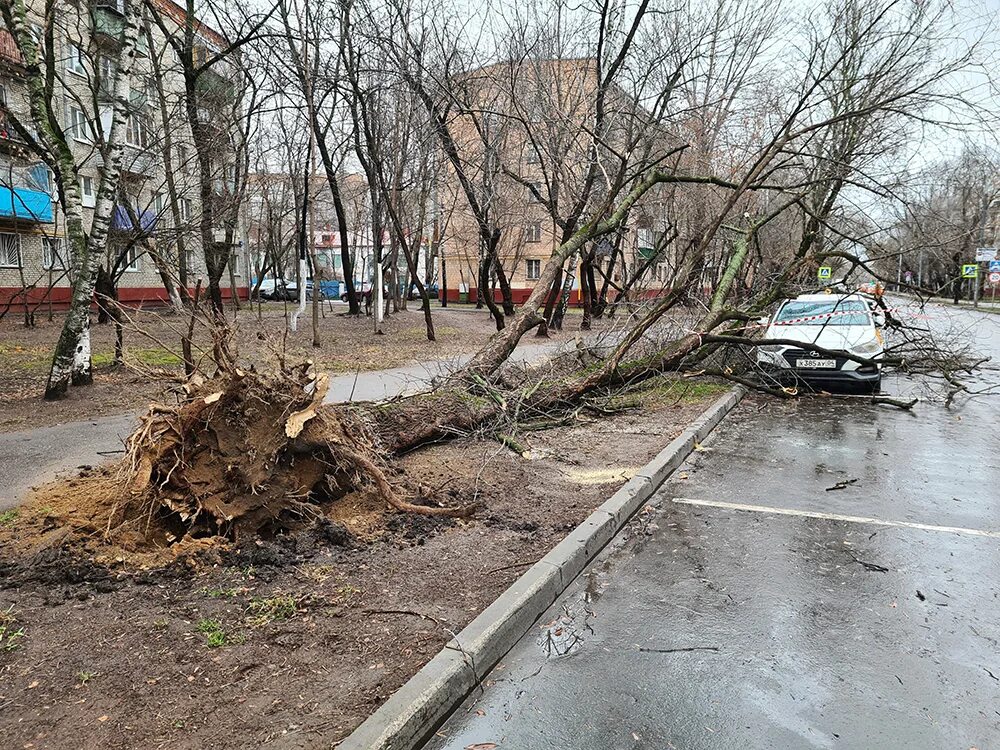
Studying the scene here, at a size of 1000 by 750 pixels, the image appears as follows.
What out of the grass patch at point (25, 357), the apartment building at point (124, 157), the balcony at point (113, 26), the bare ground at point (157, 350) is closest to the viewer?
the bare ground at point (157, 350)

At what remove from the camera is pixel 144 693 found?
2742 millimetres

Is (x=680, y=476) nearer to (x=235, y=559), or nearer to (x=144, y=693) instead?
(x=235, y=559)

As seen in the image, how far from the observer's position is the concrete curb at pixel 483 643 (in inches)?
102

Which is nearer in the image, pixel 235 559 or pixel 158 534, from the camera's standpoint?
pixel 235 559

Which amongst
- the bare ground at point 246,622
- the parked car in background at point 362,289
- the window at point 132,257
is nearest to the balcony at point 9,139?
the window at point 132,257

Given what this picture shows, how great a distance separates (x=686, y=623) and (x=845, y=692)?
2.77ft

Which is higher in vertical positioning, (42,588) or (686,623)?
(42,588)

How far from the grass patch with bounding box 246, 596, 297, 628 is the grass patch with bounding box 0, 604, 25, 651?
0.99 meters

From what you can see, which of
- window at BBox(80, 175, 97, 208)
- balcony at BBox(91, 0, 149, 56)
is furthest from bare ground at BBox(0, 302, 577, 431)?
window at BBox(80, 175, 97, 208)

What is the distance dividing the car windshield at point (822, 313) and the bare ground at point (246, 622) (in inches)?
312

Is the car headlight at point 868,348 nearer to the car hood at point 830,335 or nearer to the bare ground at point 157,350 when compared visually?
the car hood at point 830,335

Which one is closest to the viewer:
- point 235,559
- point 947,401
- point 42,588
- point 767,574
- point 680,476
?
point 42,588

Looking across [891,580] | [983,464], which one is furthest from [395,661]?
[983,464]

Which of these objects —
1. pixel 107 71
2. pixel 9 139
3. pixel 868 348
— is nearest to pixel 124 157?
pixel 9 139
